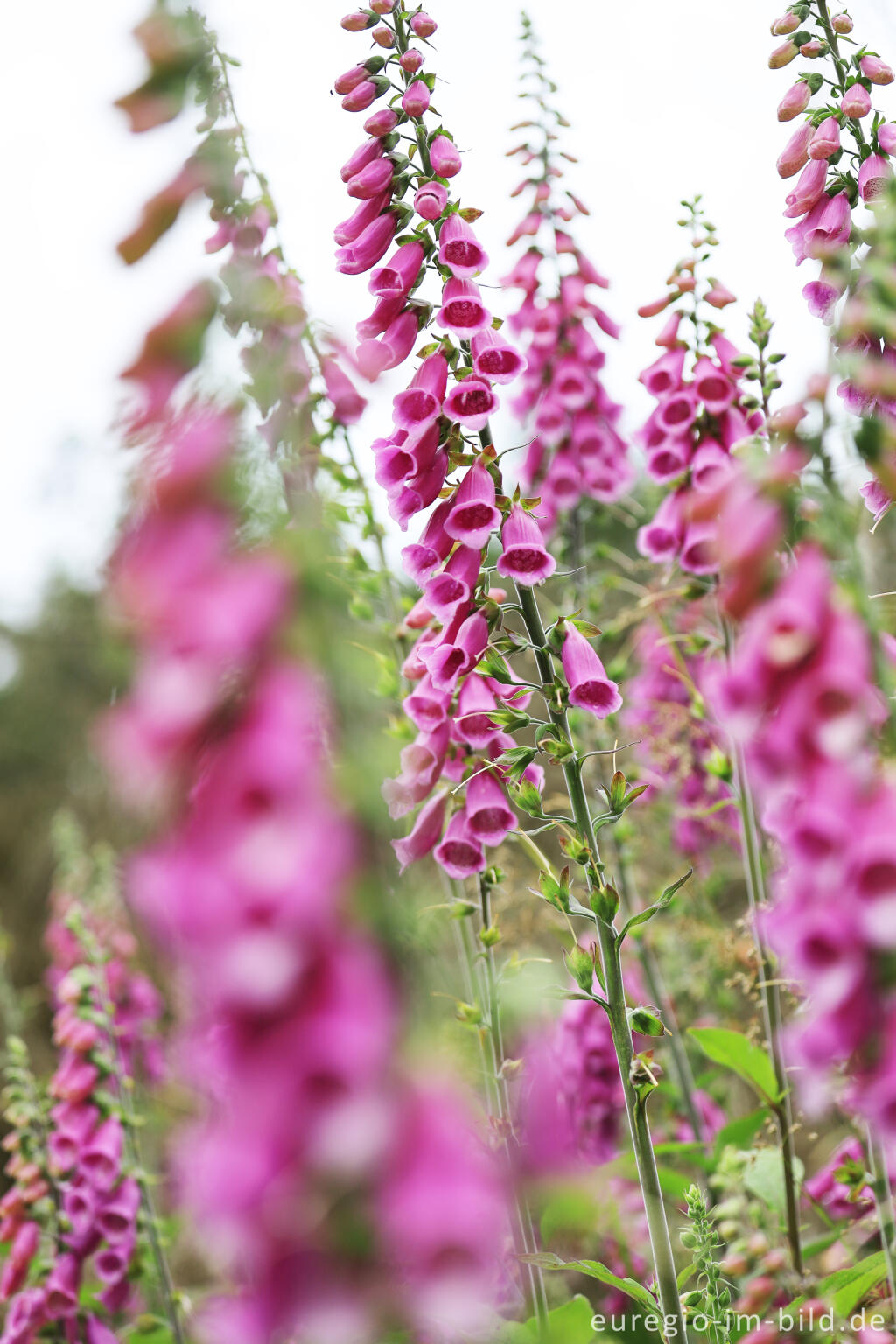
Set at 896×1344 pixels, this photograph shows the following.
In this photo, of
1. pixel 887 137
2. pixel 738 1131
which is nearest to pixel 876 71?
pixel 887 137

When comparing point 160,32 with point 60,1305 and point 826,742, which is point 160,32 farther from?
point 60,1305

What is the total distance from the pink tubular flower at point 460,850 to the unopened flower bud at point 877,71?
1.44 m

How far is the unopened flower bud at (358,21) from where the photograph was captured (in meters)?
1.69

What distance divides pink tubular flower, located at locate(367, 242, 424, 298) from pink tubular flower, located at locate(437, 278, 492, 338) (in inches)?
3.9

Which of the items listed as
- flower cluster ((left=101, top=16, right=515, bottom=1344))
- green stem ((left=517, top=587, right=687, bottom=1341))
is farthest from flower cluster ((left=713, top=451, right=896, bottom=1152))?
green stem ((left=517, top=587, right=687, bottom=1341))

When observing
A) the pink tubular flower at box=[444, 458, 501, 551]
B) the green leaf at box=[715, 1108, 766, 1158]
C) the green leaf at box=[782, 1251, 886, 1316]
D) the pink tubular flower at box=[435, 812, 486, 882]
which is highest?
the pink tubular flower at box=[444, 458, 501, 551]

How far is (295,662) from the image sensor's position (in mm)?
686

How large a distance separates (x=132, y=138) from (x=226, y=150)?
0.28ft

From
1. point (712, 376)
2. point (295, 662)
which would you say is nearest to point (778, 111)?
point (712, 376)

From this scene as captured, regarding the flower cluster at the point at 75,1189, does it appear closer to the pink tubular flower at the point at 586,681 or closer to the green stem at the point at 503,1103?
the green stem at the point at 503,1103

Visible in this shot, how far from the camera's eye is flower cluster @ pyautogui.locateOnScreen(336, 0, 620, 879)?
4.96 ft

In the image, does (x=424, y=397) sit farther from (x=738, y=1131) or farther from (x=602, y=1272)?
(x=738, y=1131)

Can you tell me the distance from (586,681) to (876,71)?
3.86 ft

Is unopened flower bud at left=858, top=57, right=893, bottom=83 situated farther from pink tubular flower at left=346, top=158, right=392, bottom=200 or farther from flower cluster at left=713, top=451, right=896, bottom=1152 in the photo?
flower cluster at left=713, top=451, right=896, bottom=1152
